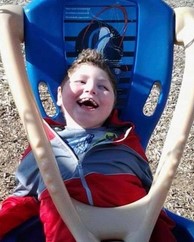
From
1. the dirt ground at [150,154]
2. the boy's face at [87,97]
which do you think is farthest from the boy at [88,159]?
the dirt ground at [150,154]

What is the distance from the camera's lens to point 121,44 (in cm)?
199

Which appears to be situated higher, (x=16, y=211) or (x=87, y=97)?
(x=87, y=97)

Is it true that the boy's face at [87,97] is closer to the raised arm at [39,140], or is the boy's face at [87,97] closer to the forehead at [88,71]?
the forehead at [88,71]

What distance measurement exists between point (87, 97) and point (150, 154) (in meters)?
1.05

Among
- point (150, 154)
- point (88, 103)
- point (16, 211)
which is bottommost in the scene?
point (150, 154)

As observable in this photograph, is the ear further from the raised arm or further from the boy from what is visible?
the raised arm

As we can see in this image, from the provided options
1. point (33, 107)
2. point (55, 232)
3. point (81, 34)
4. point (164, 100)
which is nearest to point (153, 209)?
point (55, 232)


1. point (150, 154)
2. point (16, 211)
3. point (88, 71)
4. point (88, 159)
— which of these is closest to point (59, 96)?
point (88, 71)

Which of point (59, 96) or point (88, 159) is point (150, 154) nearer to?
point (59, 96)

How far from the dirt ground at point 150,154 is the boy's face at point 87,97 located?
2.46ft

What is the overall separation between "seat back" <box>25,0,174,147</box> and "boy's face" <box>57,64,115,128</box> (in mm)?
128

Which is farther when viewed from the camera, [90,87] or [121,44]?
[121,44]

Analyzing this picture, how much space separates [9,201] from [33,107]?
0.30 metres

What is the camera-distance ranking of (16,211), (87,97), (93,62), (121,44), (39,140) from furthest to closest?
(121,44) < (93,62) < (87,97) < (16,211) < (39,140)
